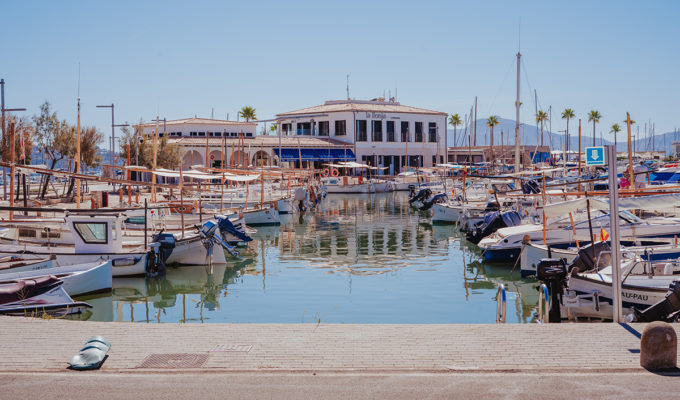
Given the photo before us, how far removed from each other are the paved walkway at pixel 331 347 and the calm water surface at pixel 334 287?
6.93 metres

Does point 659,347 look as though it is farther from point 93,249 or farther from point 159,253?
point 159,253

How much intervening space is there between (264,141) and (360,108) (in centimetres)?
1507

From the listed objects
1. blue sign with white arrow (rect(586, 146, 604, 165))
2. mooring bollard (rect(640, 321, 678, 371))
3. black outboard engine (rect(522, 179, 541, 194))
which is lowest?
mooring bollard (rect(640, 321, 678, 371))

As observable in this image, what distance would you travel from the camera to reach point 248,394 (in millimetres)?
8883

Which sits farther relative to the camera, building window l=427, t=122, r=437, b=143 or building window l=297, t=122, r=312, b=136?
building window l=427, t=122, r=437, b=143

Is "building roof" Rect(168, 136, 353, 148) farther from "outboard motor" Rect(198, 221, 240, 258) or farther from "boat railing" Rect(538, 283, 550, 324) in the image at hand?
"boat railing" Rect(538, 283, 550, 324)

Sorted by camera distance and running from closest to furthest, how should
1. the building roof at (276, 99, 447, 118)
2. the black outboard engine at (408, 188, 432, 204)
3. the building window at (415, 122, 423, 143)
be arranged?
the black outboard engine at (408, 188, 432, 204) → the building roof at (276, 99, 447, 118) → the building window at (415, 122, 423, 143)

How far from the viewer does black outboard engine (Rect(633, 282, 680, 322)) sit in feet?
46.2

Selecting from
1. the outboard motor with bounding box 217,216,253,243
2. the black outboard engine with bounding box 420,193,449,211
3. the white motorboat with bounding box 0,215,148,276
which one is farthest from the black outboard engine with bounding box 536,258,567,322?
the black outboard engine with bounding box 420,193,449,211

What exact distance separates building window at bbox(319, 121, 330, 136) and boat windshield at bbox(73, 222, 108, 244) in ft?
216

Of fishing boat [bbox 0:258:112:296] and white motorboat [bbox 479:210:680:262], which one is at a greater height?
white motorboat [bbox 479:210:680:262]

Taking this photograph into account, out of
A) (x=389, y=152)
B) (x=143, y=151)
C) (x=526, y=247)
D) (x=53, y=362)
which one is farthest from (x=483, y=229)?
(x=389, y=152)

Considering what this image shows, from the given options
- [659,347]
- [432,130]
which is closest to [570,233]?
[659,347]

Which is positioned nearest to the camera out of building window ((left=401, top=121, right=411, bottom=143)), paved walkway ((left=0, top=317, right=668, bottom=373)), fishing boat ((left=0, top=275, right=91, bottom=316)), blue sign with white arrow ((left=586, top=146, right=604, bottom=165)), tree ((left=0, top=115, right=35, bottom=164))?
paved walkway ((left=0, top=317, right=668, bottom=373))
